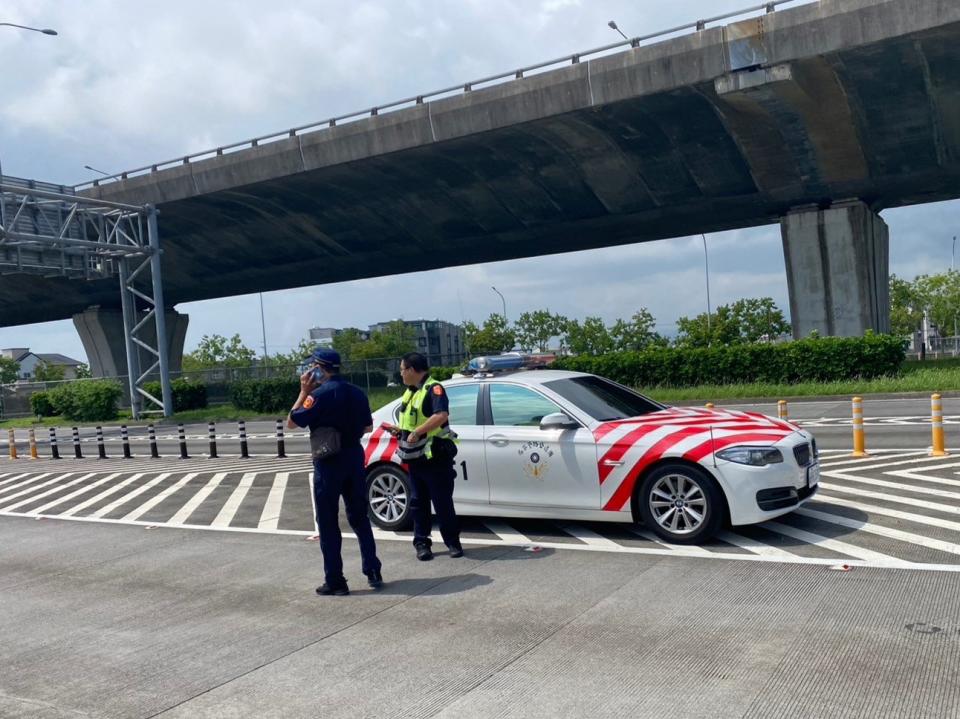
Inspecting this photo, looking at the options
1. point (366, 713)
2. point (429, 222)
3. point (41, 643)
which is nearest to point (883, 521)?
point (366, 713)

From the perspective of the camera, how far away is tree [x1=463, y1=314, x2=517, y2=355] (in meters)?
62.9

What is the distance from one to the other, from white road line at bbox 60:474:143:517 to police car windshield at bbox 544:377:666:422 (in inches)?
287

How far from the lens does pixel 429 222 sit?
36688 mm

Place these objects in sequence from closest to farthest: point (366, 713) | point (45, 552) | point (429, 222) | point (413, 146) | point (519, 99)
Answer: point (366, 713) → point (45, 552) → point (519, 99) → point (413, 146) → point (429, 222)

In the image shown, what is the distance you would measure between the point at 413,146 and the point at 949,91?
1635cm

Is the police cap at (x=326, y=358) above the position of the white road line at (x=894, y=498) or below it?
above

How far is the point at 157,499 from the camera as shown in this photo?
12562 mm

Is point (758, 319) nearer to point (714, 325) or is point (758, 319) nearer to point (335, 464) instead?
point (714, 325)

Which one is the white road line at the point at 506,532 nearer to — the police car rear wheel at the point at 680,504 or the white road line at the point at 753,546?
the police car rear wheel at the point at 680,504

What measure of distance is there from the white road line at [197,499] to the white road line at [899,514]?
24.2ft

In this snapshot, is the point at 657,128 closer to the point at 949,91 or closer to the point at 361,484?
the point at 949,91

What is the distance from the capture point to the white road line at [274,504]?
9891 millimetres

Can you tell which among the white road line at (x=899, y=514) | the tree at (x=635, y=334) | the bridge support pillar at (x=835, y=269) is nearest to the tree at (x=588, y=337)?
the tree at (x=635, y=334)

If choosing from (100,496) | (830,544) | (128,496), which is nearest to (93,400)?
(100,496)
